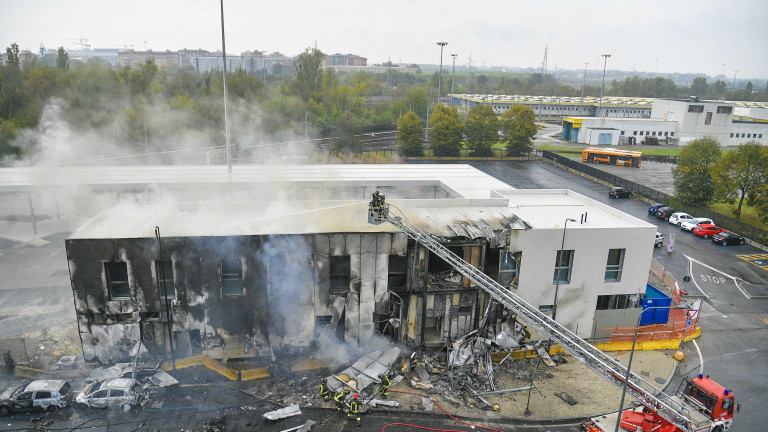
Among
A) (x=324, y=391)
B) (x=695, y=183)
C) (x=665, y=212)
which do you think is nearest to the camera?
(x=324, y=391)

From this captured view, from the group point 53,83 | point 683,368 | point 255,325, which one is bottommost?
point 683,368

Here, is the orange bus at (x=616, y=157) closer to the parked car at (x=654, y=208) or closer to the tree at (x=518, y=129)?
the tree at (x=518, y=129)

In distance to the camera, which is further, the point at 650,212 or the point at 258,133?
the point at 258,133

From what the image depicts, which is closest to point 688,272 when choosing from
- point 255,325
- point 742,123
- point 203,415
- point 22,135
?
point 255,325

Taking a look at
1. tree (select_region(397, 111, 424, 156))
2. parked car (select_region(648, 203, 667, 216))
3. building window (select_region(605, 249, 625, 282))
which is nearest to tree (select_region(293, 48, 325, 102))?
tree (select_region(397, 111, 424, 156))

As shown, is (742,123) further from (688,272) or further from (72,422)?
(72,422)

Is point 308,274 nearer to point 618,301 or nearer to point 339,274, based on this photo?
point 339,274

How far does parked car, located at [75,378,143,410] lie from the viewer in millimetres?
13453

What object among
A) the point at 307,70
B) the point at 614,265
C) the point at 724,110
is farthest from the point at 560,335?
the point at 724,110

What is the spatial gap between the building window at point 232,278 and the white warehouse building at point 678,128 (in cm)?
5901

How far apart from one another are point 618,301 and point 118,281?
16741 mm

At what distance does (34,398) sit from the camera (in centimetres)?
1309

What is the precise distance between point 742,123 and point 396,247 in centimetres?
6850

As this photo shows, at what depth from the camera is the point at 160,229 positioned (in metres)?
15.2
